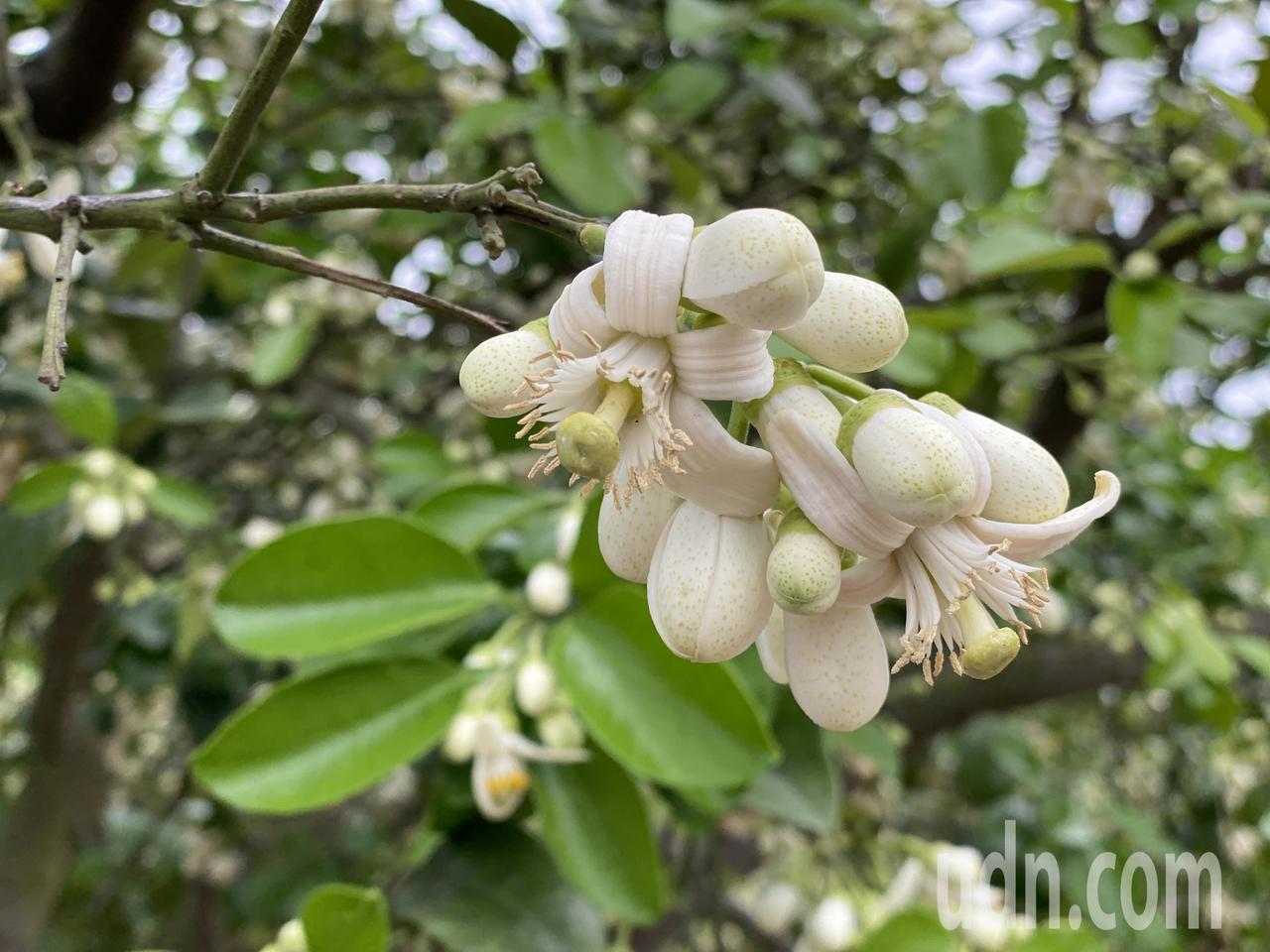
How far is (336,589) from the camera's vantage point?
81 centimetres

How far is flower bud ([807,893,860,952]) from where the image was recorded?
3.40ft

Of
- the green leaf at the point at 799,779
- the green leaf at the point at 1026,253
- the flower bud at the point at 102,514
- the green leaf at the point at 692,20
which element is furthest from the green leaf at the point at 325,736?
the green leaf at the point at 692,20

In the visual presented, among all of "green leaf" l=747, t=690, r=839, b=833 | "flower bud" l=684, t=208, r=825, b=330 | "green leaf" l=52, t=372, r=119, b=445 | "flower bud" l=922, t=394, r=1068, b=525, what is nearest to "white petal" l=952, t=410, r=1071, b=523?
"flower bud" l=922, t=394, r=1068, b=525

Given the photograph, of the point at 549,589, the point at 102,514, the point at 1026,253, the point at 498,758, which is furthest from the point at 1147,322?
the point at 102,514

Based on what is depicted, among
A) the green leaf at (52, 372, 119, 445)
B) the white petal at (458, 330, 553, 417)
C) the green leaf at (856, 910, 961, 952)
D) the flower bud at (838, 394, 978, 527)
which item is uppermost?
the white petal at (458, 330, 553, 417)

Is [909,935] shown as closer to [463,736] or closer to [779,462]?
[463,736]

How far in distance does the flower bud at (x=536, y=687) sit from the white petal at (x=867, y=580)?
1.60ft

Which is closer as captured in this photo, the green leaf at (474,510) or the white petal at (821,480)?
the white petal at (821,480)

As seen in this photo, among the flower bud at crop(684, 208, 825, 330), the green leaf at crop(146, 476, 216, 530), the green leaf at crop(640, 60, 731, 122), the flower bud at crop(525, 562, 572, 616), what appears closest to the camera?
the flower bud at crop(684, 208, 825, 330)

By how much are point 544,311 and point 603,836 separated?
1046mm

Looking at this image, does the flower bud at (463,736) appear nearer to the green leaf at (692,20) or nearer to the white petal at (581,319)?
the white petal at (581,319)

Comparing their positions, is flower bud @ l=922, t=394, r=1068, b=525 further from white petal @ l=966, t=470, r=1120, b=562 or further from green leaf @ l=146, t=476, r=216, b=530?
green leaf @ l=146, t=476, r=216, b=530

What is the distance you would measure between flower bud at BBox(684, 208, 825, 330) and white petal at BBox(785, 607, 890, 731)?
127 millimetres

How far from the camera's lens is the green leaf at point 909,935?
92 centimetres
